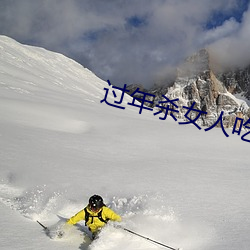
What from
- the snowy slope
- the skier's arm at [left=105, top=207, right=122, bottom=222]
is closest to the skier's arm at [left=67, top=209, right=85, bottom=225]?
the snowy slope

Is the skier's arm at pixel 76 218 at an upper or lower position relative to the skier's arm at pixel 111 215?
lower

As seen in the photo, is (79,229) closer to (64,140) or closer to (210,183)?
(210,183)

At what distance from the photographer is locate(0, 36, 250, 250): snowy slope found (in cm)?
505

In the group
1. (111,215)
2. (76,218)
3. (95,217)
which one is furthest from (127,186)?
(76,218)

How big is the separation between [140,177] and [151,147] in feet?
14.3

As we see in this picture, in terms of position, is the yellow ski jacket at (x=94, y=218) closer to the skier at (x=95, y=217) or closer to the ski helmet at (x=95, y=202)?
the skier at (x=95, y=217)

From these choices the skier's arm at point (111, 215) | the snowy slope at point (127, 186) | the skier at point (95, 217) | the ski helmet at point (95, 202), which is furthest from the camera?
the skier's arm at point (111, 215)

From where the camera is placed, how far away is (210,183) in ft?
25.5

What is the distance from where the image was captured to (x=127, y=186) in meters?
7.47

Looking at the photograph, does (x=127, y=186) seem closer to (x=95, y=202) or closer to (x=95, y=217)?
(x=95, y=217)

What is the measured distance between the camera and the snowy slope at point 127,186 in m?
5.05

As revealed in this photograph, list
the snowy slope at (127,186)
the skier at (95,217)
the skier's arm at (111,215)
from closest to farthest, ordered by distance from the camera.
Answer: the snowy slope at (127,186)
the skier at (95,217)
the skier's arm at (111,215)

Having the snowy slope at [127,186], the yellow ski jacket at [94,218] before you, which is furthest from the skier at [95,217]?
the snowy slope at [127,186]

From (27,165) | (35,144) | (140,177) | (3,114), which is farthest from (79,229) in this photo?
(3,114)
